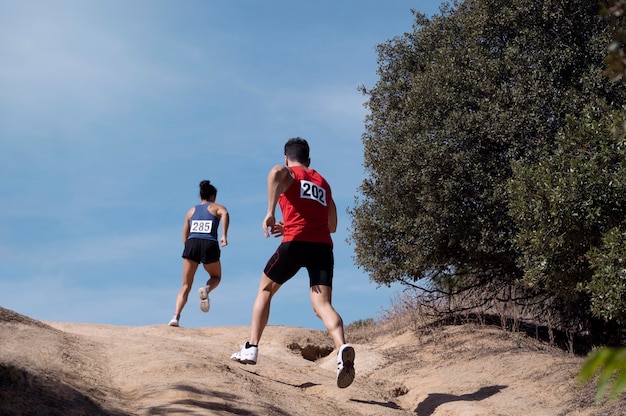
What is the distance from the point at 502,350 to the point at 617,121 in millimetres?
4245

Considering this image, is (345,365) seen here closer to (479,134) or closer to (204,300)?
(204,300)

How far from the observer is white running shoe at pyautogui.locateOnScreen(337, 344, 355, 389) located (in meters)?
7.14

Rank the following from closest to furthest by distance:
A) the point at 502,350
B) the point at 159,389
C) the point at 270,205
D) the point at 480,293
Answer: the point at 159,389 → the point at 270,205 → the point at 502,350 → the point at 480,293

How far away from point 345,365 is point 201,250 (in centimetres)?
653

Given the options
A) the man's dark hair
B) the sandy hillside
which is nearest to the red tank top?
the man's dark hair

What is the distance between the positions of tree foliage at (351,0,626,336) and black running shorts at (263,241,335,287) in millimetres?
6123

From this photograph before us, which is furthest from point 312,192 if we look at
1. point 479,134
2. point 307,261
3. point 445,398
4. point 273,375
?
point 479,134

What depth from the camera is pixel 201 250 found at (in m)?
13.2

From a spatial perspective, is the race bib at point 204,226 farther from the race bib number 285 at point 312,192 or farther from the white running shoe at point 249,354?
the race bib number 285 at point 312,192

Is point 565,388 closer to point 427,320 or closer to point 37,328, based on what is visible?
point 427,320

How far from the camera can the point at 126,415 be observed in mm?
5500

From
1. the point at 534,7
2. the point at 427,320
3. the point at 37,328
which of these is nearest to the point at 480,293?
the point at 427,320

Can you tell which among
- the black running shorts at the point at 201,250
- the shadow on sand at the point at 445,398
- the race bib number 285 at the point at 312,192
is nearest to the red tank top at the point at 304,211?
the race bib number 285 at the point at 312,192

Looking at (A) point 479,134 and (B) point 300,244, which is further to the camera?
(A) point 479,134
